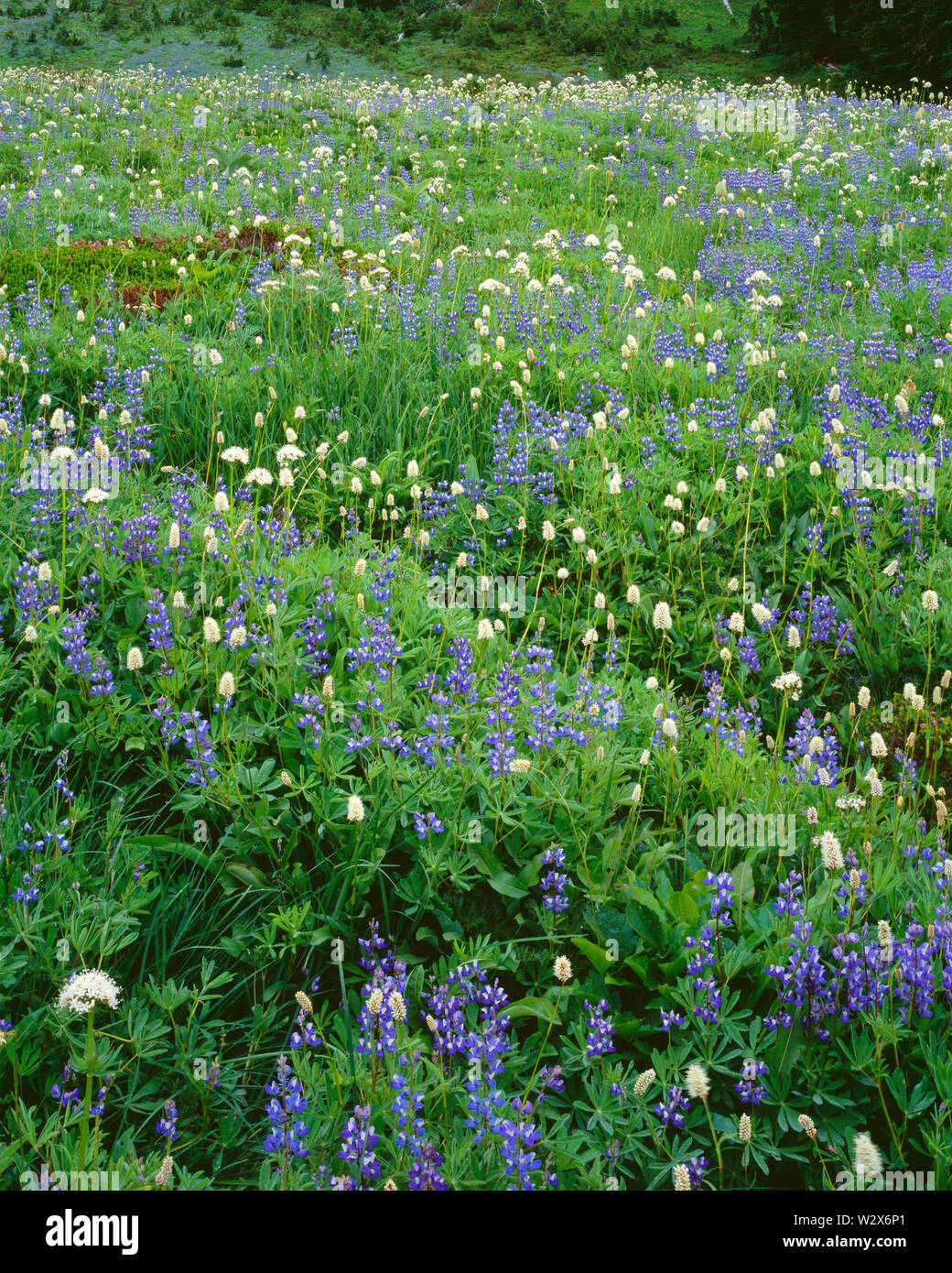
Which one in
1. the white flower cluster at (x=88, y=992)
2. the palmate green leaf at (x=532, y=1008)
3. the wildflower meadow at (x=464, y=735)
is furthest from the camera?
the palmate green leaf at (x=532, y=1008)

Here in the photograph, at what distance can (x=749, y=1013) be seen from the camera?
278 centimetres

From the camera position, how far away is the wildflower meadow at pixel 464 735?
2.52 meters

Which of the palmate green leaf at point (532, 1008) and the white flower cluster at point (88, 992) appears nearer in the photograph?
the white flower cluster at point (88, 992)

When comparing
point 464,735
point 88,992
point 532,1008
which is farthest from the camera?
point 464,735

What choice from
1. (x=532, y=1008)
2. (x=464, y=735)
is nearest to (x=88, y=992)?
(x=532, y=1008)

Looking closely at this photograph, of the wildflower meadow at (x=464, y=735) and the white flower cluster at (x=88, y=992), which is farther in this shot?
the wildflower meadow at (x=464, y=735)

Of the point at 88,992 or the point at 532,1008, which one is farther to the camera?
the point at 532,1008

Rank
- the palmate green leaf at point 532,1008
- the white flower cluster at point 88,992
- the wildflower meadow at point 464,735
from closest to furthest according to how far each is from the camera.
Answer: the white flower cluster at point 88,992 < the wildflower meadow at point 464,735 < the palmate green leaf at point 532,1008

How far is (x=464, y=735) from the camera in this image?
3.36 meters

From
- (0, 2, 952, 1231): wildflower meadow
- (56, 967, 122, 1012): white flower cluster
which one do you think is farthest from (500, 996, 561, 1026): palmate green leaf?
(56, 967, 122, 1012): white flower cluster

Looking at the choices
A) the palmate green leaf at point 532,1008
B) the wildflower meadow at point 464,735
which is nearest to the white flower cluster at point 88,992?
the wildflower meadow at point 464,735

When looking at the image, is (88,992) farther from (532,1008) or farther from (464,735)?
(464,735)

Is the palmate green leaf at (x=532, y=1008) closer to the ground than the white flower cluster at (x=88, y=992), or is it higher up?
closer to the ground

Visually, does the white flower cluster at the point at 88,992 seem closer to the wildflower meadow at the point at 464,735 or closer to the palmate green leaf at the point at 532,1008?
the wildflower meadow at the point at 464,735
